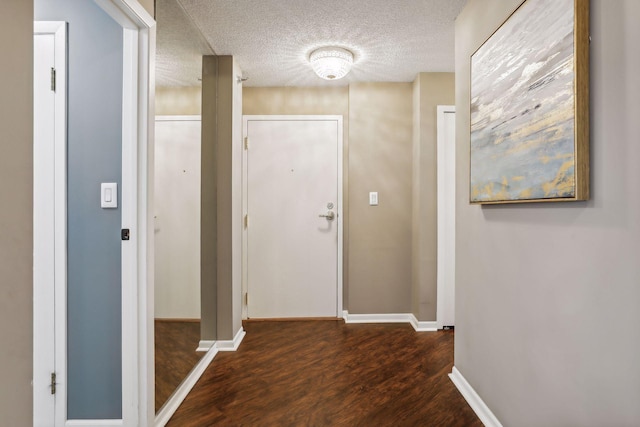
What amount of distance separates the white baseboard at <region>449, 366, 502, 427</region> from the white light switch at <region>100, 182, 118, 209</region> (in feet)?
6.87

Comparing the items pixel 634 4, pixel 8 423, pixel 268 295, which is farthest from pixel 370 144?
pixel 8 423

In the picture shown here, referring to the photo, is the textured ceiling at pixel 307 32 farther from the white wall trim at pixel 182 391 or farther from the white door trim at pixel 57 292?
the white wall trim at pixel 182 391

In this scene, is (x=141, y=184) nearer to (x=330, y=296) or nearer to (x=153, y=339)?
(x=153, y=339)

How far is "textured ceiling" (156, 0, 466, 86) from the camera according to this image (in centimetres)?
195

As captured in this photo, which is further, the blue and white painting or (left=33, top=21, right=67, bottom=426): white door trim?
(left=33, top=21, right=67, bottom=426): white door trim

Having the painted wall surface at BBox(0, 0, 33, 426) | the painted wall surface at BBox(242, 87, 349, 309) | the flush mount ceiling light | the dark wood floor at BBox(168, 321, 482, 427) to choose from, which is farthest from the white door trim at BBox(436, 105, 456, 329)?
the painted wall surface at BBox(0, 0, 33, 426)

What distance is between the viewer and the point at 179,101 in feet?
6.50

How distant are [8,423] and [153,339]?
2.48 feet

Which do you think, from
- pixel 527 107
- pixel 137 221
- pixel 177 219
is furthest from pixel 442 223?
pixel 137 221

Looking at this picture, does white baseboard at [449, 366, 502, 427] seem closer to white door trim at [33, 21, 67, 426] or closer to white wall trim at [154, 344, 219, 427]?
white wall trim at [154, 344, 219, 427]

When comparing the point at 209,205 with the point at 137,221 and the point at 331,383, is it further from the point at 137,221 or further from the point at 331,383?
the point at 331,383

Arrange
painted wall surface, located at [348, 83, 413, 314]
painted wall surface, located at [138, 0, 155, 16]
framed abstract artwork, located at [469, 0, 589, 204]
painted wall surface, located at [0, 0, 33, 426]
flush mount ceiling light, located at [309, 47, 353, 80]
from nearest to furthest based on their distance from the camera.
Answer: painted wall surface, located at [0, 0, 33, 426] → framed abstract artwork, located at [469, 0, 589, 204] → painted wall surface, located at [138, 0, 155, 16] → flush mount ceiling light, located at [309, 47, 353, 80] → painted wall surface, located at [348, 83, 413, 314]

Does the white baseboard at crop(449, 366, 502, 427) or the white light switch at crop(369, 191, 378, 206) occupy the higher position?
the white light switch at crop(369, 191, 378, 206)

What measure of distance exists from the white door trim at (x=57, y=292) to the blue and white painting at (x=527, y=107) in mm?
1997
